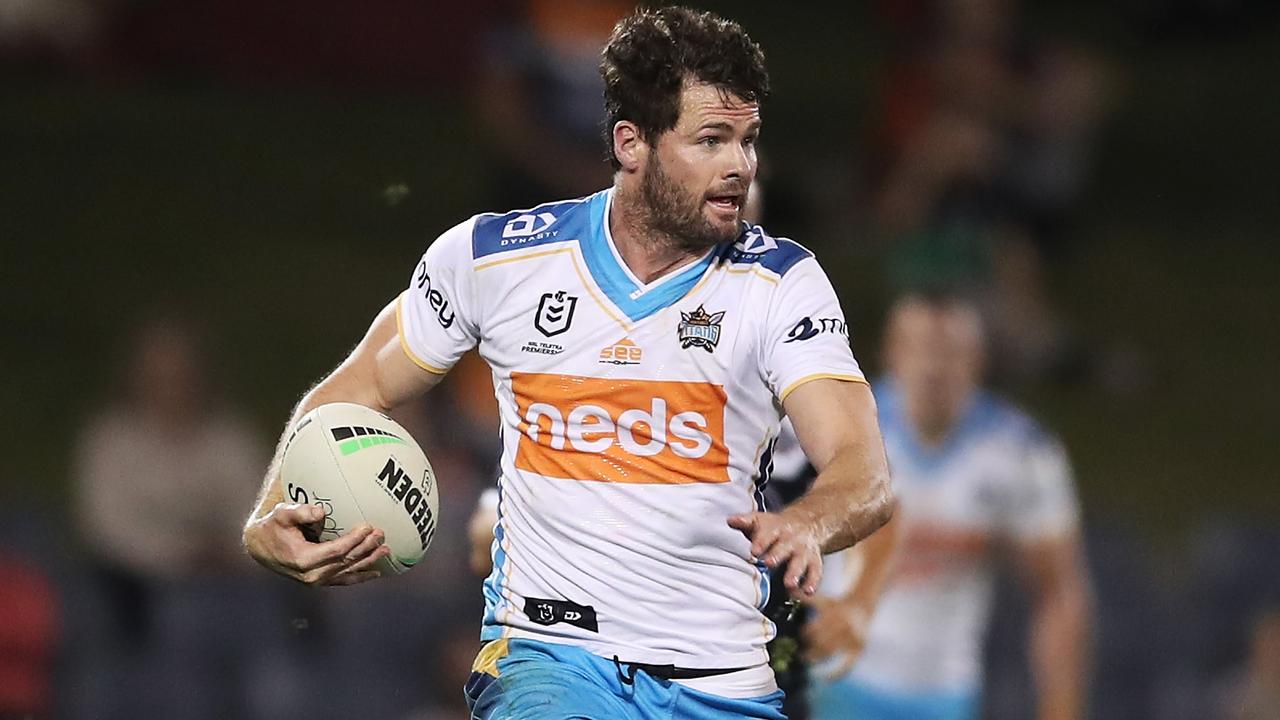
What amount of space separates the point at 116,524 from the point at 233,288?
626cm

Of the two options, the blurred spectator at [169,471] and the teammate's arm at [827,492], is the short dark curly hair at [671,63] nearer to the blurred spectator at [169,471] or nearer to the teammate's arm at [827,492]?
the teammate's arm at [827,492]

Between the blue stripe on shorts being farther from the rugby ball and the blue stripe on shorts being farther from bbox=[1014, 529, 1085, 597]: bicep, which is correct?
bbox=[1014, 529, 1085, 597]: bicep

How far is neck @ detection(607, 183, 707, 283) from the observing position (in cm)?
491

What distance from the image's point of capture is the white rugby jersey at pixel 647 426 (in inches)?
188

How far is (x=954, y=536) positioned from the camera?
300 inches

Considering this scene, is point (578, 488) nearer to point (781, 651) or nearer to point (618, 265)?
point (618, 265)

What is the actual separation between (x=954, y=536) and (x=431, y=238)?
9879mm

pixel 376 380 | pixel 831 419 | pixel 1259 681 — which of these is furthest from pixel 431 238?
pixel 831 419

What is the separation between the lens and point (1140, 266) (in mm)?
17094

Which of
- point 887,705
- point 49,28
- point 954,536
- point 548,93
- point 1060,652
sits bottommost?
point 887,705

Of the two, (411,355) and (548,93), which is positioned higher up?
(548,93)

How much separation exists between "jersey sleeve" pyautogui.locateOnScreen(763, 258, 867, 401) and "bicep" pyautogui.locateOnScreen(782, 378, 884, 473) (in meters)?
0.03

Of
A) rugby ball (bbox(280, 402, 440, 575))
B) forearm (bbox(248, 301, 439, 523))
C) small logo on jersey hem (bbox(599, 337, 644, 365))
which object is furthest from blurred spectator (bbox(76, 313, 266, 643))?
small logo on jersey hem (bbox(599, 337, 644, 365))

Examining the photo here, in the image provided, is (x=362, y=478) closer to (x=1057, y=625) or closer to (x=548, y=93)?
(x=1057, y=625)
